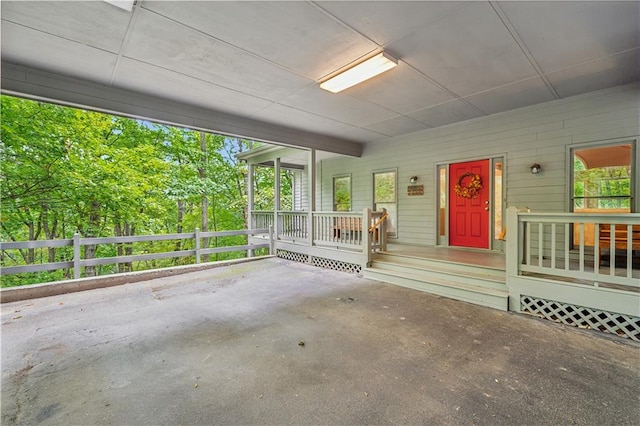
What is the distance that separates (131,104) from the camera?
4.32m

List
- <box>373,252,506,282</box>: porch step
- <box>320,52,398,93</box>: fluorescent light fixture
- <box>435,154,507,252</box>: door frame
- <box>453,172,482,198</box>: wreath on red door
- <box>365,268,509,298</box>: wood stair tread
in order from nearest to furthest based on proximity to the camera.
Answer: <box>320,52,398,93</box>: fluorescent light fixture, <box>365,268,509,298</box>: wood stair tread, <box>373,252,506,282</box>: porch step, <box>435,154,507,252</box>: door frame, <box>453,172,482,198</box>: wreath on red door

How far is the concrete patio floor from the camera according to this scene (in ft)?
6.02

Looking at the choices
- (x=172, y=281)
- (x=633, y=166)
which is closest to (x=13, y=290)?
(x=172, y=281)

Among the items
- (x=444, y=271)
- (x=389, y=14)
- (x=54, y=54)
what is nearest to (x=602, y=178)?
(x=444, y=271)

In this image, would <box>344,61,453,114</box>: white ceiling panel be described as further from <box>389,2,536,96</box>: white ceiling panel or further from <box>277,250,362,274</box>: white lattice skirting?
<box>277,250,362,274</box>: white lattice skirting

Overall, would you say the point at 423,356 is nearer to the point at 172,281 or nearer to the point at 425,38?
the point at 425,38

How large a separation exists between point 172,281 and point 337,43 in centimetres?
504

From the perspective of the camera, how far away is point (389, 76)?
155 inches

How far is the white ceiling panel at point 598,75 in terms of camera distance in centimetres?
349

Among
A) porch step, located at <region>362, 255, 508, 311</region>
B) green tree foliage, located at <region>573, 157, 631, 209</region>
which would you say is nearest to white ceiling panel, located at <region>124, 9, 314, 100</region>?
porch step, located at <region>362, 255, 508, 311</region>

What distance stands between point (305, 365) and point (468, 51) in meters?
3.96

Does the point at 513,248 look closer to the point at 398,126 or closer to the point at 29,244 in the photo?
the point at 398,126

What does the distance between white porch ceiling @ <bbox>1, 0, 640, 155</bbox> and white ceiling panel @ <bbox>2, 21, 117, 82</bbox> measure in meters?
0.01

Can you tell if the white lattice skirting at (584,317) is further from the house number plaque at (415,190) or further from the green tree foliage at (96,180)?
the green tree foliage at (96,180)
